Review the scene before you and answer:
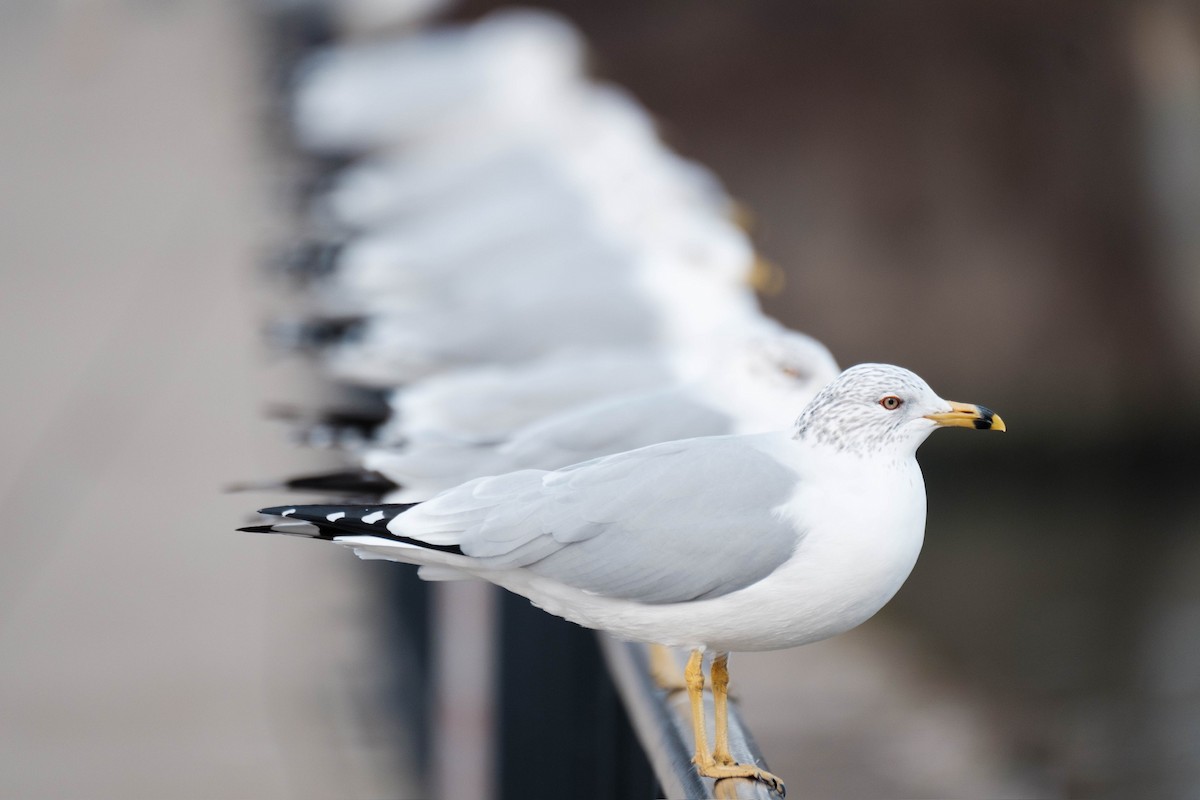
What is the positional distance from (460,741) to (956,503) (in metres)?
6.71

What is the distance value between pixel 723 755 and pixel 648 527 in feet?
1.07

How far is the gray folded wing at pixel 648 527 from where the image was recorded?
146cm

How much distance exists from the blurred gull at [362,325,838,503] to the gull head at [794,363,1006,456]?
0.47 meters

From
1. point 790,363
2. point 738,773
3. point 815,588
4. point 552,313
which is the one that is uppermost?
point 552,313

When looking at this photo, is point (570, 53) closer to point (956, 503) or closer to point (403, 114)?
point (403, 114)

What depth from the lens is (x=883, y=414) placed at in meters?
1.48

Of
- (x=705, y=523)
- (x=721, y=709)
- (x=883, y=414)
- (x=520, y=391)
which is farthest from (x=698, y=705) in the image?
(x=520, y=391)

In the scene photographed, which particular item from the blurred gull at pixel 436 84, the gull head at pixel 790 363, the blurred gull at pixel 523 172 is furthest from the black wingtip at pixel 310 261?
the gull head at pixel 790 363

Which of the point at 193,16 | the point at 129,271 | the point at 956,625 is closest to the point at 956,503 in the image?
the point at 956,625

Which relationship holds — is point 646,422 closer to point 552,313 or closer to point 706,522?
point 706,522

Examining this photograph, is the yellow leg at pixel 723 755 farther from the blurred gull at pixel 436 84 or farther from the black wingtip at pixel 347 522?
the blurred gull at pixel 436 84

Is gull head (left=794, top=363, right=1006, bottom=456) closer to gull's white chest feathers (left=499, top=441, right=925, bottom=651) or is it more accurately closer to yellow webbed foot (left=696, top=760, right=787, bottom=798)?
gull's white chest feathers (left=499, top=441, right=925, bottom=651)

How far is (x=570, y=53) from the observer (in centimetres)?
720

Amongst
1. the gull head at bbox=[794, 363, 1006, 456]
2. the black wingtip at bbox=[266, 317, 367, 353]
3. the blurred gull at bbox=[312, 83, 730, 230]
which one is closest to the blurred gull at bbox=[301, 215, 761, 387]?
the black wingtip at bbox=[266, 317, 367, 353]
